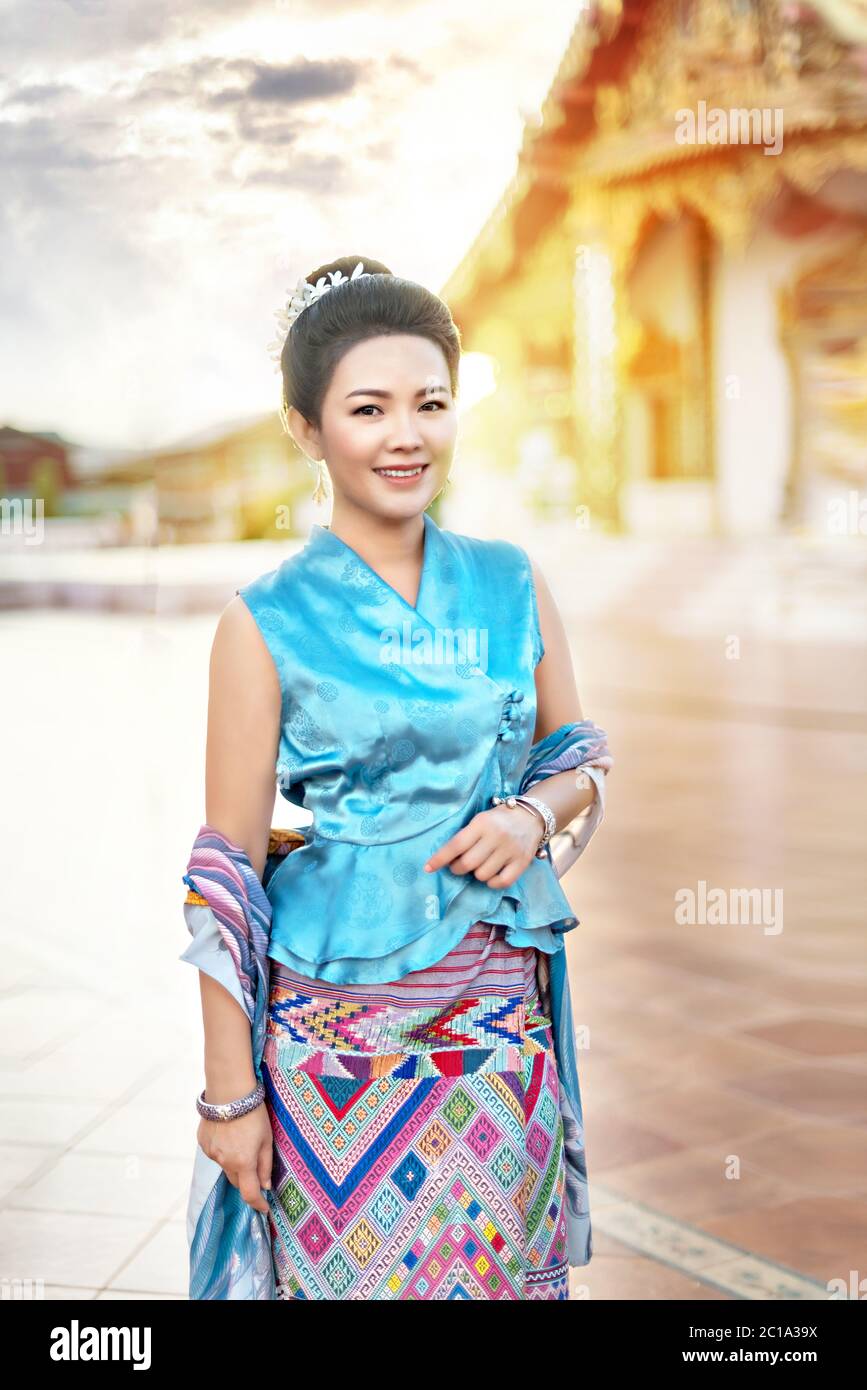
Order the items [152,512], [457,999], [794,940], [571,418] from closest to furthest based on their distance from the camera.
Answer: [457,999]
[794,940]
[571,418]
[152,512]

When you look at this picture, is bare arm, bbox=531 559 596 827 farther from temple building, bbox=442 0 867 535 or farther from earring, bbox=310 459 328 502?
temple building, bbox=442 0 867 535

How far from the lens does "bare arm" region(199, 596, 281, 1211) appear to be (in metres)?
1.43

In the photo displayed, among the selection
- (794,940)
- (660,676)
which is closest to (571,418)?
(660,676)

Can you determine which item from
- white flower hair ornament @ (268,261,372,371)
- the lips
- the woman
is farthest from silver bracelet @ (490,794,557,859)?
white flower hair ornament @ (268,261,372,371)

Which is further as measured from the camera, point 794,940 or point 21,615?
point 21,615

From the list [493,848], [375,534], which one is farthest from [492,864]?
[375,534]

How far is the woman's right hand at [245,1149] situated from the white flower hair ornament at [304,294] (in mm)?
800

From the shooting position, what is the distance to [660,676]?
10156mm

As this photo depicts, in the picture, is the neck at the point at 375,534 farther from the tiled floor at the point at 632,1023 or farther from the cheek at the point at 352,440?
the tiled floor at the point at 632,1023

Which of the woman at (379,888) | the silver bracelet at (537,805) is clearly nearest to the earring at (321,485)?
the woman at (379,888)

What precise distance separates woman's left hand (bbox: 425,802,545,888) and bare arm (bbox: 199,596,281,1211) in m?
0.19

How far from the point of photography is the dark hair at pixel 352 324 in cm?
145

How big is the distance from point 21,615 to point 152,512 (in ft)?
13.9
